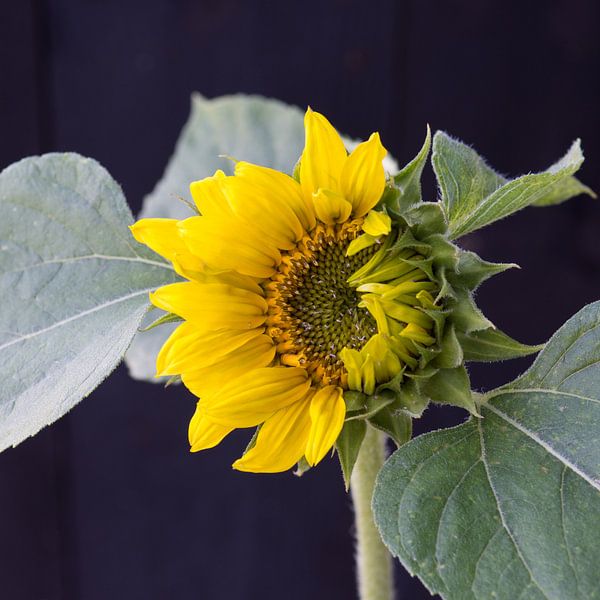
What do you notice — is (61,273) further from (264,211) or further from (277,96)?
(277,96)

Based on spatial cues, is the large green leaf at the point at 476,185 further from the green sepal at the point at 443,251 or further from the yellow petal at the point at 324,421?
the yellow petal at the point at 324,421

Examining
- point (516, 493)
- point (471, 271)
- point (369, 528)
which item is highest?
point (471, 271)

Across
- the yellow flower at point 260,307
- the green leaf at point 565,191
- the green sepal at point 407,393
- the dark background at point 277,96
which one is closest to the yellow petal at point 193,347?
the yellow flower at point 260,307

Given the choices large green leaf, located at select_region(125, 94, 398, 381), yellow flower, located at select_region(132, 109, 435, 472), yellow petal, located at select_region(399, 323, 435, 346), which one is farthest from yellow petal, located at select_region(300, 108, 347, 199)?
large green leaf, located at select_region(125, 94, 398, 381)

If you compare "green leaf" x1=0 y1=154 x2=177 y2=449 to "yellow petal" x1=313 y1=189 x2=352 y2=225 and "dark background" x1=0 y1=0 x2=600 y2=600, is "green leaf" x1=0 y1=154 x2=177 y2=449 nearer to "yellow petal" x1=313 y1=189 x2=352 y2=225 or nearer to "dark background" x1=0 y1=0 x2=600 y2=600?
"yellow petal" x1=313 y1=189 x2=352 y2=225

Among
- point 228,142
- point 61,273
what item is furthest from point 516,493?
point 228,142

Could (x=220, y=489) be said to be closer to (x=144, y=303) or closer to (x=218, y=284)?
(x=144, y=303)

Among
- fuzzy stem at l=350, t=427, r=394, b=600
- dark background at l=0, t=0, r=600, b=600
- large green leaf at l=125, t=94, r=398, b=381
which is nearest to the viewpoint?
fuzzy stem at l=350, t=427, r=394, b=600

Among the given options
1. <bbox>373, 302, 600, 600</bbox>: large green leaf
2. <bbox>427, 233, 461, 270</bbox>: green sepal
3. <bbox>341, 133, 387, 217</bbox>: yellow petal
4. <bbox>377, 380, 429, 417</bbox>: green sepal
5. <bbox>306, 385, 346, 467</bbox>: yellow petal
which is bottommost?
<bbox>373, 302, 600, 600</bbox>: large green leaf
